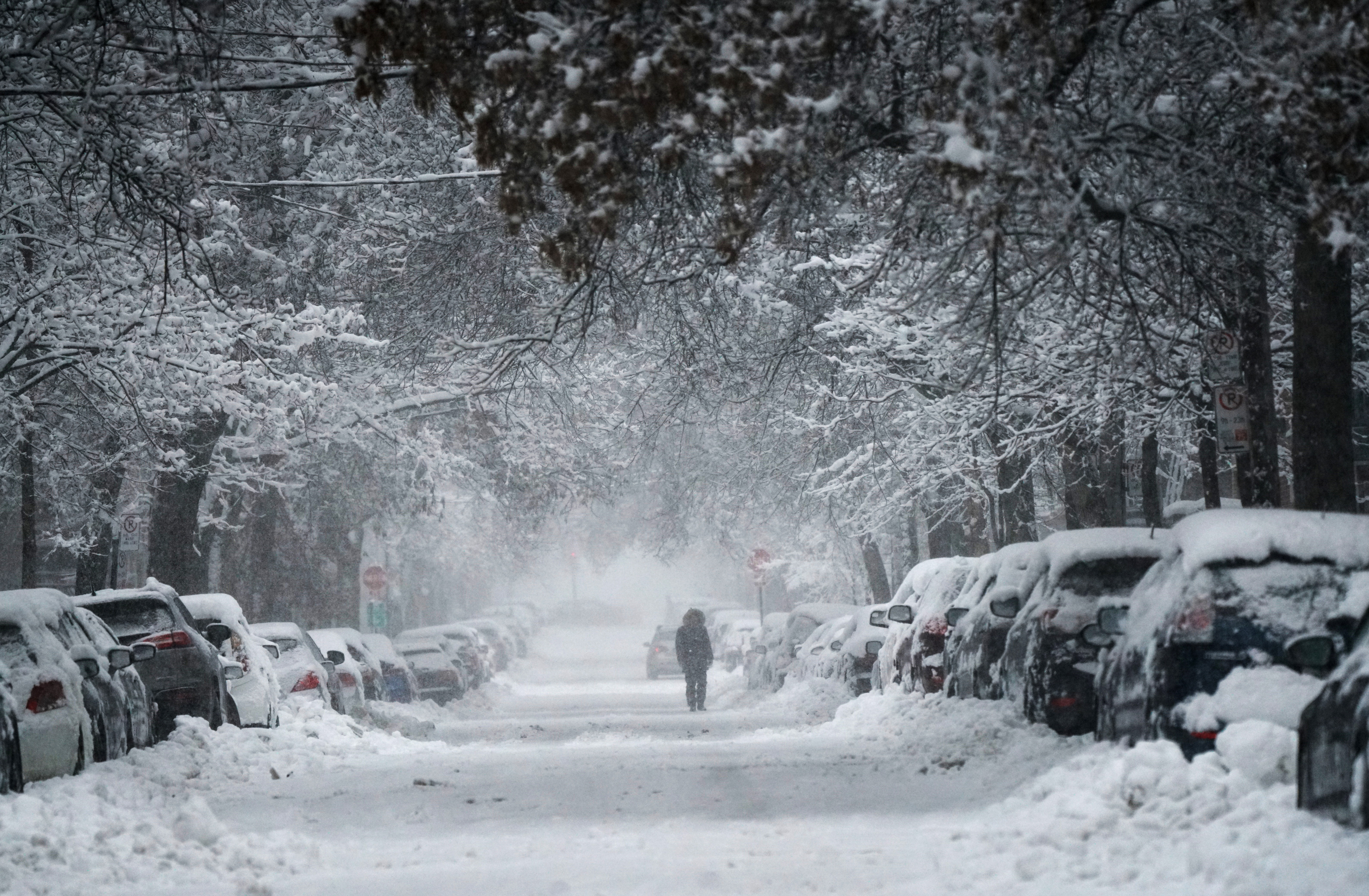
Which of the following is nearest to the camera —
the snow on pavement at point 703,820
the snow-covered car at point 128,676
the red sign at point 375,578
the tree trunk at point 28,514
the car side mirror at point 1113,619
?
the snow on pavement at point 703,820

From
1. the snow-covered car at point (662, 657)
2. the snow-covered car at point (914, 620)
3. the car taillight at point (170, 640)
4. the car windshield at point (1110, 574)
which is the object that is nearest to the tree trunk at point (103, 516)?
the car taillight at point (170, 640)

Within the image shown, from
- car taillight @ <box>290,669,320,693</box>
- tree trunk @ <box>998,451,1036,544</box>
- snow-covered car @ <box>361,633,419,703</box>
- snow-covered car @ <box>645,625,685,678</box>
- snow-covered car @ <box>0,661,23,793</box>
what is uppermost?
tree trunk @ <box>998,451,1036,544</box>

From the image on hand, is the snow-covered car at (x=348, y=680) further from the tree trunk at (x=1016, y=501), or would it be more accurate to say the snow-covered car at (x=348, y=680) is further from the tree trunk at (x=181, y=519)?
the tree trunk at (x=1016, y=501)

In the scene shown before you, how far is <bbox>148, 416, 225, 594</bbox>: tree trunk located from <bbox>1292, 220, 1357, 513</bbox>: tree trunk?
16.2m

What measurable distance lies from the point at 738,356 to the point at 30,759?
11.1 metres

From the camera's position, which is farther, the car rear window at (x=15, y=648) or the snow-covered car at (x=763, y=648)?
the snow-covered car at (x=763, y=648)

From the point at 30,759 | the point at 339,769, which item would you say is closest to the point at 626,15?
the point at 30,759

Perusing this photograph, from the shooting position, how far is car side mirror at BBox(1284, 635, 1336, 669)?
7.88 meters

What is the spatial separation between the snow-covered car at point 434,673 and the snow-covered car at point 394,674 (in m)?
1.92

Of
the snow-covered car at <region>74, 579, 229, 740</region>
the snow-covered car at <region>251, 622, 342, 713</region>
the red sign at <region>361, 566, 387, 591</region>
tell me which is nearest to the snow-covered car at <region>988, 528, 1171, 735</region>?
the snow-covered car at <region>74, 579, 229, 740</region>

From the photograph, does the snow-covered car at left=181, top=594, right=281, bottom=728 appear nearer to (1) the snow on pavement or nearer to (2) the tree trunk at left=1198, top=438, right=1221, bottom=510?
(1) the snow on pavement

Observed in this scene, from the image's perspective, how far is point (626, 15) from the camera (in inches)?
320

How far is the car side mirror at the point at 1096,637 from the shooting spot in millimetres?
10992

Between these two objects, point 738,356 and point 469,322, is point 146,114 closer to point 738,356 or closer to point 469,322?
point 469,322
